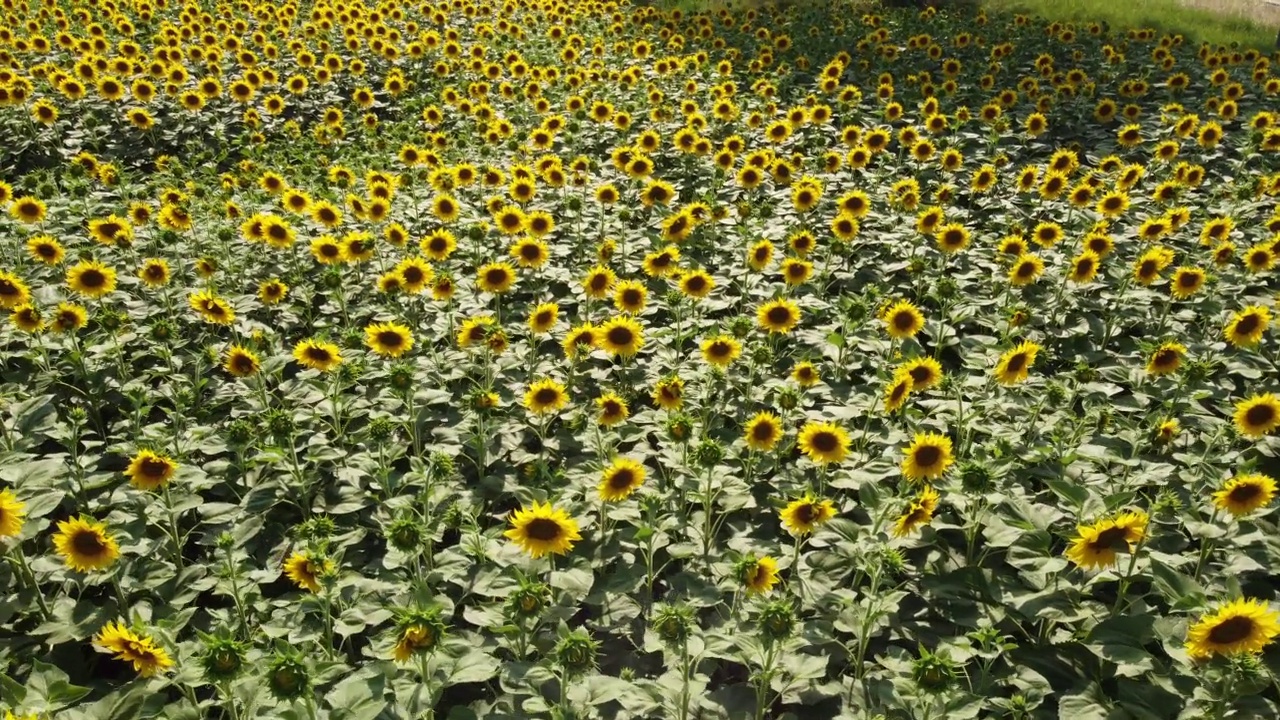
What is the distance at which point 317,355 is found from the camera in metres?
4.62

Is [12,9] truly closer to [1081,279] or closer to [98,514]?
[98,514]

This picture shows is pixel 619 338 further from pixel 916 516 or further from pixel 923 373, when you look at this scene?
pixel 916 516

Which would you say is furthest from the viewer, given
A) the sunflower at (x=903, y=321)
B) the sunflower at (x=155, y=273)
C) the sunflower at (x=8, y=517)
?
the sunflower at (x=155, y=273)

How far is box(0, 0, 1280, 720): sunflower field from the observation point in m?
3.21

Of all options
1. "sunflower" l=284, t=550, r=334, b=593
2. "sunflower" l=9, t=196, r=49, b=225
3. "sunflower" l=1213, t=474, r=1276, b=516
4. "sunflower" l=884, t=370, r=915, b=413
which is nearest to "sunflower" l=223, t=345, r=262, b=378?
"sunflower" l=284, t=550, r=334, b=593

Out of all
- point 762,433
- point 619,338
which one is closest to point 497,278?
point 619,338

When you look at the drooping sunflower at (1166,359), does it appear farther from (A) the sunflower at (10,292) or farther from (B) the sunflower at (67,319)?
(A) the sunflower at (10,292)

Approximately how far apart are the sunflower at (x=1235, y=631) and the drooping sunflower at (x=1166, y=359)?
78.5 inches

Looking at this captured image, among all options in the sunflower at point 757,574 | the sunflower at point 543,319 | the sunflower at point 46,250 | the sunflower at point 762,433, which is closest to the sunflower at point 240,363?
the sunflower at point 543,319

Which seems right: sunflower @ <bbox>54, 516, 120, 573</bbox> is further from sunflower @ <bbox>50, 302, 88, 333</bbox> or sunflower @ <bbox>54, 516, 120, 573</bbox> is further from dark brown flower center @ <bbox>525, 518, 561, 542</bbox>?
sunflower @ <bbox>50, 302, 88, 333</bbox>

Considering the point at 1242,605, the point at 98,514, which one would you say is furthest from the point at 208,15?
the point at 1242,605

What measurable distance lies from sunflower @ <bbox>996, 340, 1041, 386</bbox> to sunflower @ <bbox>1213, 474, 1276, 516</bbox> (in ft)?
3.77

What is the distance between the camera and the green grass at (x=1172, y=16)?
16.4 m

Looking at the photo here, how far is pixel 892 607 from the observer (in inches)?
131
